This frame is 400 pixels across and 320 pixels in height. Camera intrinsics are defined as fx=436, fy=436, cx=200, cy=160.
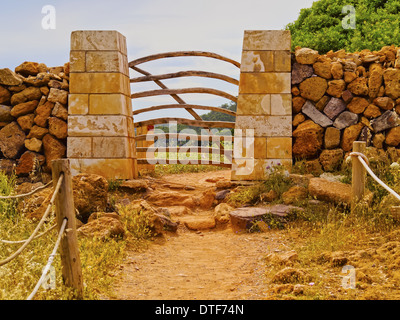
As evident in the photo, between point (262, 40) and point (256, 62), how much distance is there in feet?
1.36

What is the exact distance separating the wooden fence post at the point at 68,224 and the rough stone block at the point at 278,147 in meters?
4.94

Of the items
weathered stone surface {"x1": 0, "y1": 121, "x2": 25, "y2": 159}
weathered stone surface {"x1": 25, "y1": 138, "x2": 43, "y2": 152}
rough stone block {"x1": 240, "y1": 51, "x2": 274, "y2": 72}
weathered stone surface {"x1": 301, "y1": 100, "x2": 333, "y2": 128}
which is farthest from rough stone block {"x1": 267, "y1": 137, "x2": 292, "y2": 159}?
weathered stone surface {"x1": 0, "y1": 121, "x2": 25, "y2": 159}

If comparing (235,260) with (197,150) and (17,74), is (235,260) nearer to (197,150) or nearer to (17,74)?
(197,150)

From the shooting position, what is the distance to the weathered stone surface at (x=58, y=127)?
812cm

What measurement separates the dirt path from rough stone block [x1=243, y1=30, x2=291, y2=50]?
334 cm

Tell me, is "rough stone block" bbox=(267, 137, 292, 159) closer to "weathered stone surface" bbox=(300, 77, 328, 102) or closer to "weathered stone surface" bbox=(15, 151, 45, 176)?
"weathered stone surface" bbox=(300, 77, 328, 102)

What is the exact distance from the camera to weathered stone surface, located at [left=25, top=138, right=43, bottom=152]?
26.8 ft

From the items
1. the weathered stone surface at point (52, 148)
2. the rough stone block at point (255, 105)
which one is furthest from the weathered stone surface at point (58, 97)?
the rough stone block at point (255, 105)

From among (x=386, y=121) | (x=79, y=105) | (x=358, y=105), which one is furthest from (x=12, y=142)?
(x=386, y=121)

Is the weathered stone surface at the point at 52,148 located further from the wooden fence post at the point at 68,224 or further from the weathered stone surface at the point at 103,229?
the wooden fence post at the point at 68,224

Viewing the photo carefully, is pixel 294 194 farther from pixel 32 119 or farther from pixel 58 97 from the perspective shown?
pixel 32 119

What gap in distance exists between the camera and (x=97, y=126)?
794 centimetres

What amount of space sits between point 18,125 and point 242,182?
4.41 m

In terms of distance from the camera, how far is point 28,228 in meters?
5.38
